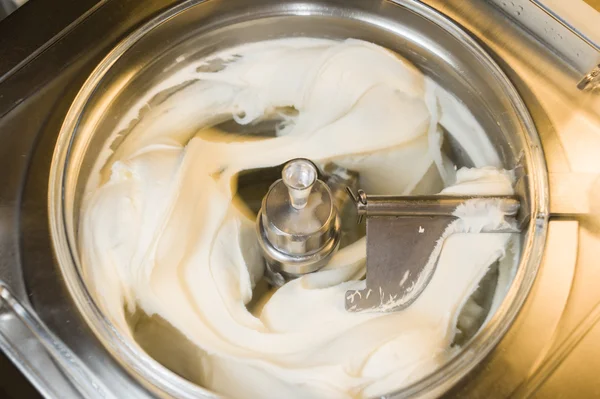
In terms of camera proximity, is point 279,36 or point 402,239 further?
point 279,36

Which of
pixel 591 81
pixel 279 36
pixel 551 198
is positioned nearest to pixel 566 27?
pixel 591 81

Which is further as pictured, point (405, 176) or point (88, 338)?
point (405, 176)

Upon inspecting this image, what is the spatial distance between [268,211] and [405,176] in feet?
0.63

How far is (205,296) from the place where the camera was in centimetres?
55

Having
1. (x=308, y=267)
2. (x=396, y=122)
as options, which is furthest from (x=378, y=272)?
(x=396, y=122)

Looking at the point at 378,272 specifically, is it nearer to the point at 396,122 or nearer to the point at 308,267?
the point at 308,267

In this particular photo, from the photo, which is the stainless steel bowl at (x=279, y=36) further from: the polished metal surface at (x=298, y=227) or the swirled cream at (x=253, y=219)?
the polished metal surface at (x=298, y=227)

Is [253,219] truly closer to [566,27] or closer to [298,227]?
[298,227]

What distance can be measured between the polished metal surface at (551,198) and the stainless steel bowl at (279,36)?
0.01 m

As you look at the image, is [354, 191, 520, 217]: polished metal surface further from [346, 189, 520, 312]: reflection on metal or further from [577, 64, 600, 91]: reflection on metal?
[577, 64, 600, 91]: reflection on metal

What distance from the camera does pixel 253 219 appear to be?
646 mm

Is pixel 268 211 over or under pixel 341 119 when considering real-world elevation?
under

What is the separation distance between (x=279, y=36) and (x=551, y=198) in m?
0.36

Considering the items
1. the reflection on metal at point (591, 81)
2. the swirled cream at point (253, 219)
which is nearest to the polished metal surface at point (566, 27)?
the reflection on metal at point (591, 81)
